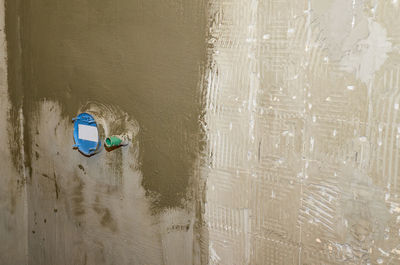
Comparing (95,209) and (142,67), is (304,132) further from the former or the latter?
(95,209)

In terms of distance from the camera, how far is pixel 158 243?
1428 mm

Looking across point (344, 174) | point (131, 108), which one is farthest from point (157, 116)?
point (344, 174)

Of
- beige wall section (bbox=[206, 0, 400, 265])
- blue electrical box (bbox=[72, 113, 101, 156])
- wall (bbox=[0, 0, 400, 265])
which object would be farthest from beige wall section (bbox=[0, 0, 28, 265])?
beige wall section (bbox=[206, 0, 400, 265])

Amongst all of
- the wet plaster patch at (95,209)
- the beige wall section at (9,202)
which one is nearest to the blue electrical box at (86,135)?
the wet plaster patch at (95,209)

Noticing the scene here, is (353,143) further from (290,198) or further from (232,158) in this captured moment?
(232,158)

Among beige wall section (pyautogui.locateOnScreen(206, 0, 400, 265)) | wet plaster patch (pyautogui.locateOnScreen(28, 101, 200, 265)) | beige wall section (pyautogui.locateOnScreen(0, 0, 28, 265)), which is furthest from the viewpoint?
beige wall section (pyautogui.locateOnScreen(0, 0, 28, 265))

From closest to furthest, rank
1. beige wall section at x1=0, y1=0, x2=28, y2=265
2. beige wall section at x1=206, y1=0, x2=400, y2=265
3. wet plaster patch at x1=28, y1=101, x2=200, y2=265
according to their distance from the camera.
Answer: beige wall section at x1=206, y1=0, x2=400, y2=265 < wet plaster patch at x1=28, y1=101, x2=200, y2=265 < beige wall section at x1=0, y1=0, x2=28, y2=265

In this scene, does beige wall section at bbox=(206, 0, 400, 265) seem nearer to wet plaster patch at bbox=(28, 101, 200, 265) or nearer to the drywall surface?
the drywall surface

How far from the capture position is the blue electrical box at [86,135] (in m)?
1.46

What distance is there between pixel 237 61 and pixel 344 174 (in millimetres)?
430

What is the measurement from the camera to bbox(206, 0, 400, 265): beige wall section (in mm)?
984

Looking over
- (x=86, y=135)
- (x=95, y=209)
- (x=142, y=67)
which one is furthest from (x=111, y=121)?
(x=95, y=209)

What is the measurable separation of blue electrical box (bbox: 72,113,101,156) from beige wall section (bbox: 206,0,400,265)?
0.45 metres

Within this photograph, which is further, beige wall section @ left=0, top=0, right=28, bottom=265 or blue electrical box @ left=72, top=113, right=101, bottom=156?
beige wall section @ left=0, top=0, right=28, bottom=265
